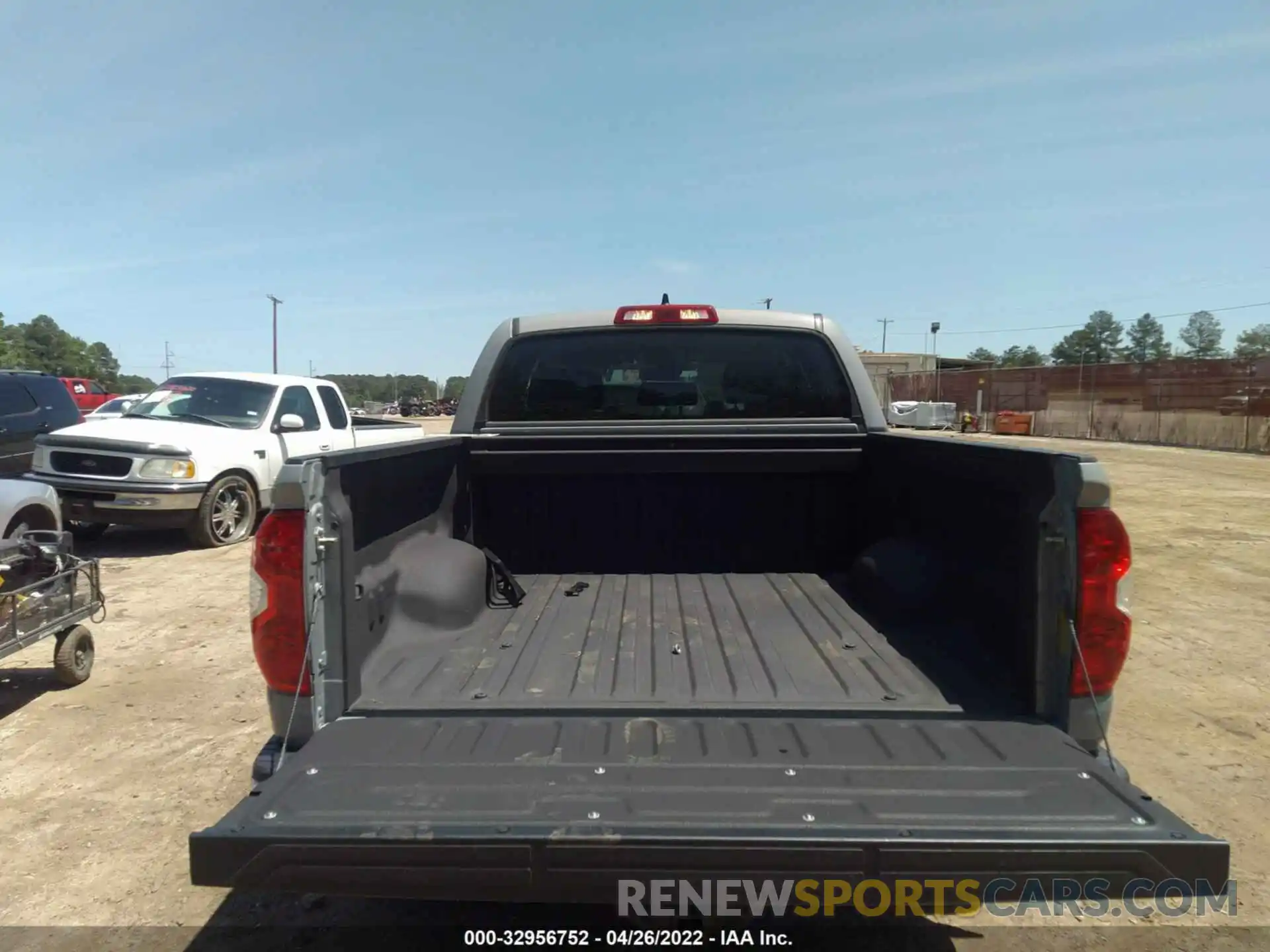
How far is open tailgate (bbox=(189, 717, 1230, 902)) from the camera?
187 centimetres

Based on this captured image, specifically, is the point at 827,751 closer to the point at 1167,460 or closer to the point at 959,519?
the point at 959,519

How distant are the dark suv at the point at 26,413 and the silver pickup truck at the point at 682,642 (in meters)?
8.09

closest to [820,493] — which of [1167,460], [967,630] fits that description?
[967,630]

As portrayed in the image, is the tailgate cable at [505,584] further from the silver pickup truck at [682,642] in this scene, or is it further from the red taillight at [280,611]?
the red taillight at [280,611]

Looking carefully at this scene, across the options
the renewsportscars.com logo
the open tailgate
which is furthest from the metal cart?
the renewsportscars.com logo

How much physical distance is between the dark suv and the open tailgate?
9.50 m

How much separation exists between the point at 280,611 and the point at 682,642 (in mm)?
1532

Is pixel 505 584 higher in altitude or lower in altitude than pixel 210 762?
higher

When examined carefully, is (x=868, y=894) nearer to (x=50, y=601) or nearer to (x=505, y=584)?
(x=505, y=584)

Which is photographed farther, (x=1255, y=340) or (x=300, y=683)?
(x=1255, y=340)

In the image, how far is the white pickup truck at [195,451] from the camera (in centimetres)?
921

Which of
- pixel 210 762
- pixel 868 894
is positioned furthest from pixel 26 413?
pixel 868 894

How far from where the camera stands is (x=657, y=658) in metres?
3.18

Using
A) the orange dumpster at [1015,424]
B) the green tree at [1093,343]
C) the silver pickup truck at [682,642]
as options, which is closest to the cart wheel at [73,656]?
the silver pickup truck at [682,642]
